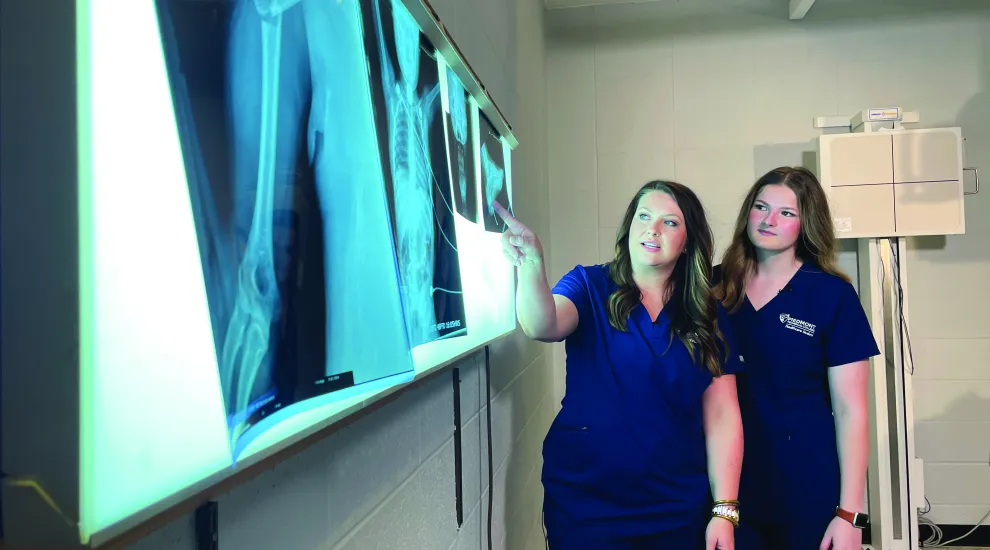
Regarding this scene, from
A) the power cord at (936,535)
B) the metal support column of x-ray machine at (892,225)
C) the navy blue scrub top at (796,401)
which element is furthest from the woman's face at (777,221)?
the power cord at (936,535)

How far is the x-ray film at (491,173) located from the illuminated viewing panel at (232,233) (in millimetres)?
517

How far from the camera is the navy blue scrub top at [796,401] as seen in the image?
5.02ft

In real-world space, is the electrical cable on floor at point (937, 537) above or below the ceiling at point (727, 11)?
below

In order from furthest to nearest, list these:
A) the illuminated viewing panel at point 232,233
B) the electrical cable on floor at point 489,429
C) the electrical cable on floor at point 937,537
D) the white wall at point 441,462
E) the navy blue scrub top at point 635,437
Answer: the electrical cable on floor at point 937,537 < the electrical cable on floor at point 489,429 < the navy blue scrub top at point 635,437 < the white wall at point 441,462 < the illuminated viewing panel at point 232,233

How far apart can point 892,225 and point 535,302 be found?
2232 mm

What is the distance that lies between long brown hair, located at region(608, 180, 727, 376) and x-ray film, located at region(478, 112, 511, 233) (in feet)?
1.22

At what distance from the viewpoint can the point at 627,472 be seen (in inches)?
54.3

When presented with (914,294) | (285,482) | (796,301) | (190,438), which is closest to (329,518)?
(285,482)

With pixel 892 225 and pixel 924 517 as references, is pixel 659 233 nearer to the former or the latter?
pixel 892 225

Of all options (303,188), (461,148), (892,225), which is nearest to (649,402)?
(461,148)

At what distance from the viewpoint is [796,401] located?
5.04ft

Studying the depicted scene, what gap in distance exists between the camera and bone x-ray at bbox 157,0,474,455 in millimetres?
431

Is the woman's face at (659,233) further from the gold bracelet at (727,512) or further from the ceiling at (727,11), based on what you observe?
the ceiling at (727,11)

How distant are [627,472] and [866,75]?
8.99 feet
